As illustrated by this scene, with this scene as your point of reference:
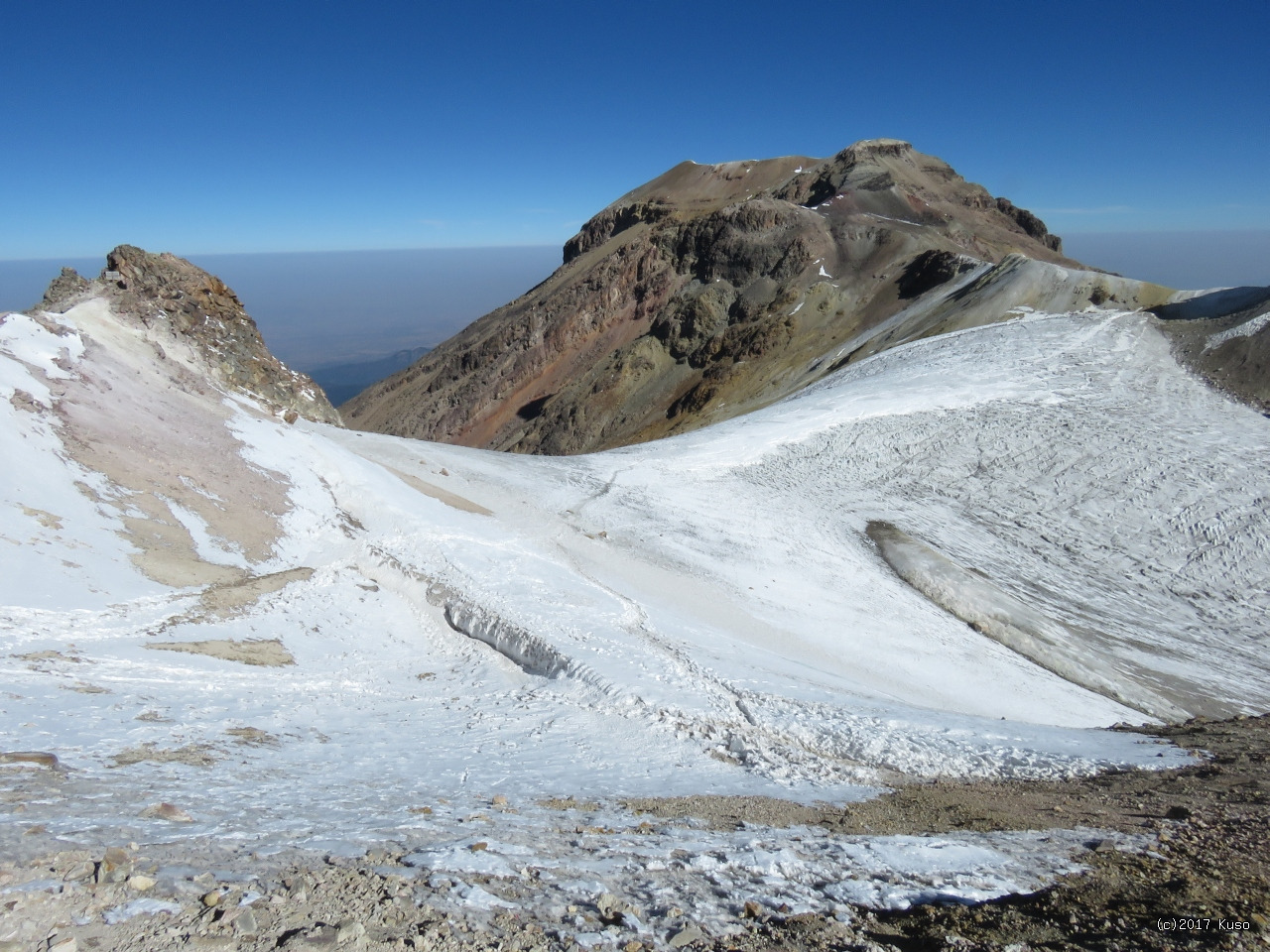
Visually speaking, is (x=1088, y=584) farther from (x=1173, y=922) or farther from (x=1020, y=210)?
(x=1020, y=210)

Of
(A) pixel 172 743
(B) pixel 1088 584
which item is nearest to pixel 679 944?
(A) pixel 172 743

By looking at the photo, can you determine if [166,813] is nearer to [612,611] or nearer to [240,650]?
[240,650]

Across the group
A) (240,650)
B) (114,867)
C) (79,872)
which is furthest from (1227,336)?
(79,872)

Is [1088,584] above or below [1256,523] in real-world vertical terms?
below

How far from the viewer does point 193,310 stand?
1923 cm

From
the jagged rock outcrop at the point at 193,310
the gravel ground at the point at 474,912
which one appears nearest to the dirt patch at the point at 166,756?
the gravel ground at the point at 474,912

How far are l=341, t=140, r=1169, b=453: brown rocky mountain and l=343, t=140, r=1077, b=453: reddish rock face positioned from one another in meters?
0.20

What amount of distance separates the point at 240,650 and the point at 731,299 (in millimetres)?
56876

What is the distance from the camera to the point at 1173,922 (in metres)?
4.50

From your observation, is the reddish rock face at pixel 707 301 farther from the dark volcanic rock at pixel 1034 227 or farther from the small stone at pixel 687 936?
the small stone at pixel 687 936

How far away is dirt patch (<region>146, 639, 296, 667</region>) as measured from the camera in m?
9.11

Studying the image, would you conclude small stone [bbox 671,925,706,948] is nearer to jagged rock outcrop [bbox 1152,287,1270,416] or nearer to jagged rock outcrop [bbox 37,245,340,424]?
jagged rock outcrop [bbox 37,245,340,424]

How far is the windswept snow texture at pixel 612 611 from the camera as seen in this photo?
269 inches

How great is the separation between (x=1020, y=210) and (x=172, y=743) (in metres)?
88.5
